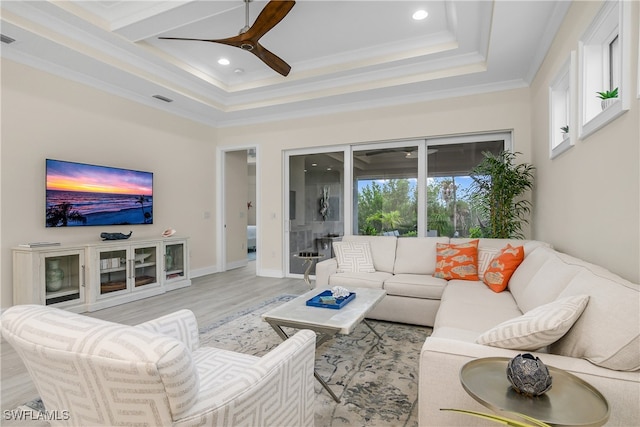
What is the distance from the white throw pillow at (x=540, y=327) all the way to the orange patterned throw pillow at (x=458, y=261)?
1998 mm

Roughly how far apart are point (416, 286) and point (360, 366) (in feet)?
3.73

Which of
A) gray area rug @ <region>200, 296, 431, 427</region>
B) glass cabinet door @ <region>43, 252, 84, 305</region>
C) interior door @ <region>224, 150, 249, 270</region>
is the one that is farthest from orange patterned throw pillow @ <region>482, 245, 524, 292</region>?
interior door @ <region>224, 150, 249, 270</region>

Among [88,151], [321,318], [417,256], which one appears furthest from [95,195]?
[417,256]

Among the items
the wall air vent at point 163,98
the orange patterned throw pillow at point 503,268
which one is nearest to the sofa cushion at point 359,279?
the orange patterned throw pillow at point 503,268

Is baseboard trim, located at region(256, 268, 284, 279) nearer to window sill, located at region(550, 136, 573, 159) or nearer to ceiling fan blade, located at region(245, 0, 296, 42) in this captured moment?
ceiling fan blade, located at region(245, 0, 296, 42)

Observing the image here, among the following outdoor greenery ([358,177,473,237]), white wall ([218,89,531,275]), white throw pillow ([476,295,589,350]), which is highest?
white wall ([218,89,531,275])

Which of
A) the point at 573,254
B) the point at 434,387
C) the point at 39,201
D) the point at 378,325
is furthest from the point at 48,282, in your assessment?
the point at 573,254

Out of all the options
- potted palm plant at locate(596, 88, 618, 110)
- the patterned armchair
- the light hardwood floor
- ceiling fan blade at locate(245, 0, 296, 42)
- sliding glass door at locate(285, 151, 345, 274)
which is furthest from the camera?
sliding glass door at locate(285, 151, 345, 274)

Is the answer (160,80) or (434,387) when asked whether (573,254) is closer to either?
(434,387)

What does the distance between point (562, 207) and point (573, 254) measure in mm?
497

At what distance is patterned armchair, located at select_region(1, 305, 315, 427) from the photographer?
77 cm

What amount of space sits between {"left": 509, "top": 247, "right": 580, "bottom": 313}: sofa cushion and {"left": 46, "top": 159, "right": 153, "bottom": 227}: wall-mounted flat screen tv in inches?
183

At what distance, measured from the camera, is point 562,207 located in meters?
2.85

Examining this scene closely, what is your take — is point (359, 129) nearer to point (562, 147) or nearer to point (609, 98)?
point (562, 147)
